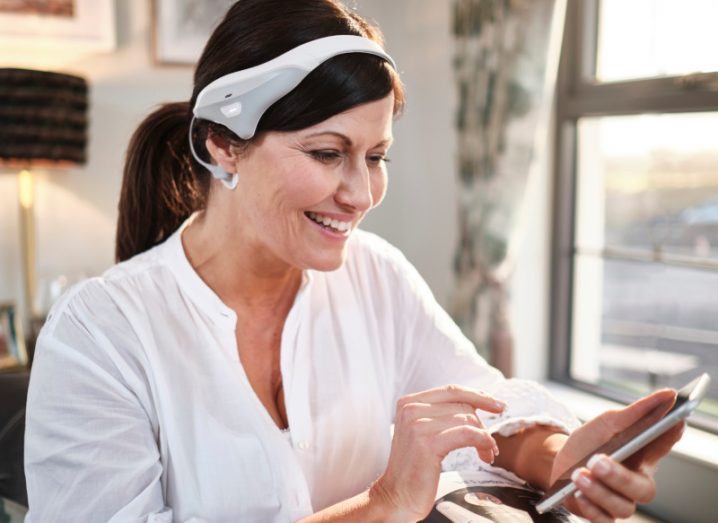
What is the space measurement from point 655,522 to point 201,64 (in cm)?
148

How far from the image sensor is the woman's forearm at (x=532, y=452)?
1.14m

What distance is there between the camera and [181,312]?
3.93 feet

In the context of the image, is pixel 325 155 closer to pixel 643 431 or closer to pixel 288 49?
pixel 288 49

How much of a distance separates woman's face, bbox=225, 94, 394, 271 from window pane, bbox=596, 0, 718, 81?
4.28 ft

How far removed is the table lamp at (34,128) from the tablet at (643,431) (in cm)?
220

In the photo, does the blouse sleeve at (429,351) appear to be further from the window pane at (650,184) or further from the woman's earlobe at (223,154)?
the window pane at (650,184)

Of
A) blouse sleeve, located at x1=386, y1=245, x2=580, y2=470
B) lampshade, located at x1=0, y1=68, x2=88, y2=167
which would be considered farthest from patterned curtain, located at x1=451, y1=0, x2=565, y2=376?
lampshade, located at x1=0, y1=68, x2=88, y2=167

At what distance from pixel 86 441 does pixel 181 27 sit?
240 cm

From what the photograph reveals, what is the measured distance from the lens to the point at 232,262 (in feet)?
4.12

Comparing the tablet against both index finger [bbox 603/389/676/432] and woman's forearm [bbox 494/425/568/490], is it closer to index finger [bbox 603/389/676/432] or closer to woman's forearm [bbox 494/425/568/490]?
index finger [bbox 603/389/676/432]

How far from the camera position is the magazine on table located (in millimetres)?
997

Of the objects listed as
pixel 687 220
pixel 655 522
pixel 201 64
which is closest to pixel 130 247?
pixel 201 64

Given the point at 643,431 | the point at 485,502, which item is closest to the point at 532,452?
the point at 485,502

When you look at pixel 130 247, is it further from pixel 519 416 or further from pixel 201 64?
pixel 519 416
